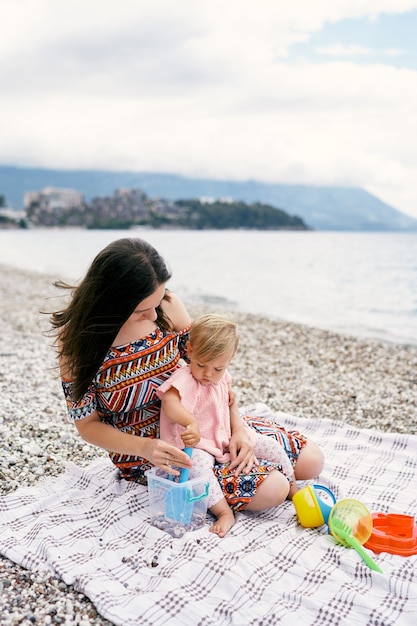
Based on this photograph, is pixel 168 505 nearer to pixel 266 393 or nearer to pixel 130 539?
pixel 130 539

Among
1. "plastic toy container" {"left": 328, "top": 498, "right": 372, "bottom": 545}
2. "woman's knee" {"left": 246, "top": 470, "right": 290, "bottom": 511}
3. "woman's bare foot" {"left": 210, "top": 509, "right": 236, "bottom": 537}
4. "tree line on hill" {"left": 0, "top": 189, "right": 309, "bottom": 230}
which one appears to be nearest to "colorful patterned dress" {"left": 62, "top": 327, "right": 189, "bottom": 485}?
"woman's bare foot" {"left": 210, "top": 509, "right": 236, "bottom": 537}

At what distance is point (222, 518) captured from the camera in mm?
3229

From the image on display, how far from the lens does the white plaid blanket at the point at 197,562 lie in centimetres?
256

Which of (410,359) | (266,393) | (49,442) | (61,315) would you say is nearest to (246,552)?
(61,315)

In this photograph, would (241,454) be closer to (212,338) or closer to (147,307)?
(212,338)

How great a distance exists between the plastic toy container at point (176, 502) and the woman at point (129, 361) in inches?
4.2

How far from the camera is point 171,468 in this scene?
10.2 feet

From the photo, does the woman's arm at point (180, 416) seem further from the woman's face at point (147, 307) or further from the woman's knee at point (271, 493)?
the woman's knee at point (271, 493)

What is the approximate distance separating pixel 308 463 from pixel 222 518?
782 millimetres

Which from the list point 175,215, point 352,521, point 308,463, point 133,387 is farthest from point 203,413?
point 175,215

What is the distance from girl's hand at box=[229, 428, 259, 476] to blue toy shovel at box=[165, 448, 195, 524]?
0.31 m

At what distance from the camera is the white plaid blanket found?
2.56m

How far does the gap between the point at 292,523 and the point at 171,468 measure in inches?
33.7

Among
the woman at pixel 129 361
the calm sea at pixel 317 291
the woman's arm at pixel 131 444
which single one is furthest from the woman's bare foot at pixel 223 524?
the calm sea at pixel 317 291
